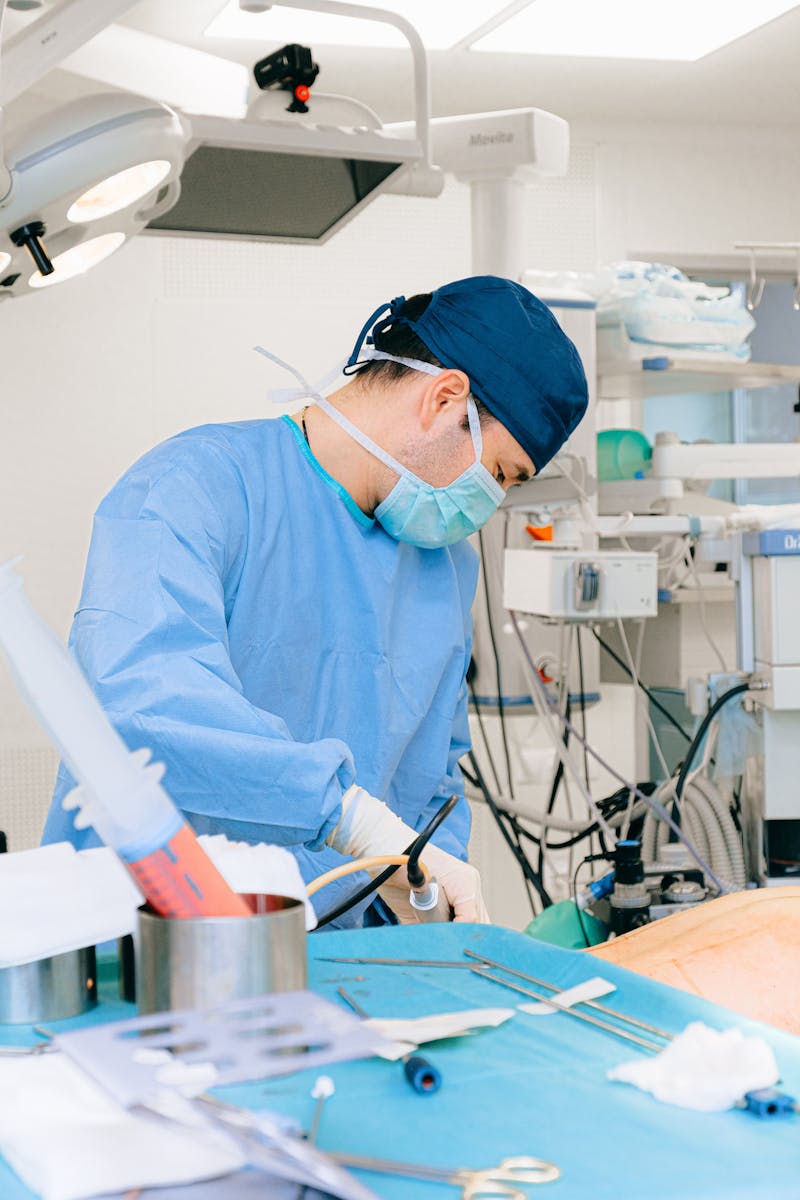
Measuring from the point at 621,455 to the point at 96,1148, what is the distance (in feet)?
9.59

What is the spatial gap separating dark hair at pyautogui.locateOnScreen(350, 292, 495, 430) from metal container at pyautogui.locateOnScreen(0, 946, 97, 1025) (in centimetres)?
100

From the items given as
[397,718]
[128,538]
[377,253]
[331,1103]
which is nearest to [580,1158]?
[331,1103]

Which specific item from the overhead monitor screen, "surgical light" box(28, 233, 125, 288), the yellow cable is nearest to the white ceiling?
the overhead monitor screen

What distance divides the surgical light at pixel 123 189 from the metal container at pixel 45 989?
1062 mm

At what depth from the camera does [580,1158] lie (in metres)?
0.64

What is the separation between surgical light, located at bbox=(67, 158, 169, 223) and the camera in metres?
1.66

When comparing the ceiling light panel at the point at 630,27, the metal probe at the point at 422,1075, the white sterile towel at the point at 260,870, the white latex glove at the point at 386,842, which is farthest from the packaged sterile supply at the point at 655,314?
the metal probe at the point at 422,1075

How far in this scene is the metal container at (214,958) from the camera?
75 centimetres

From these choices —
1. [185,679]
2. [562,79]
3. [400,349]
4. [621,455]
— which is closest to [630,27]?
[562,79]

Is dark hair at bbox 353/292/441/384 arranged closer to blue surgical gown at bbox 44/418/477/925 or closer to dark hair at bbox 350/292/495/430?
dark hair at bbox 350/292/495/430

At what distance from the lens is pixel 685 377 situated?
3199mm

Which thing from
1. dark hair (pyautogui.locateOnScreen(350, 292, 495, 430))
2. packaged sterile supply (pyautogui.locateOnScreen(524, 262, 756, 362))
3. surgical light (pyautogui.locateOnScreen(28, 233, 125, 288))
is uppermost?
packaged sterile supply (pyautogui.locateOnScreen(524, 262, 756, 362))

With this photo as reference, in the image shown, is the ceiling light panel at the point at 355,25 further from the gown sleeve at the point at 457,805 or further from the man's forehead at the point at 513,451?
the gown sleeve at the point at 457,805

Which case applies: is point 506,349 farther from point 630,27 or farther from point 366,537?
point 630,27
